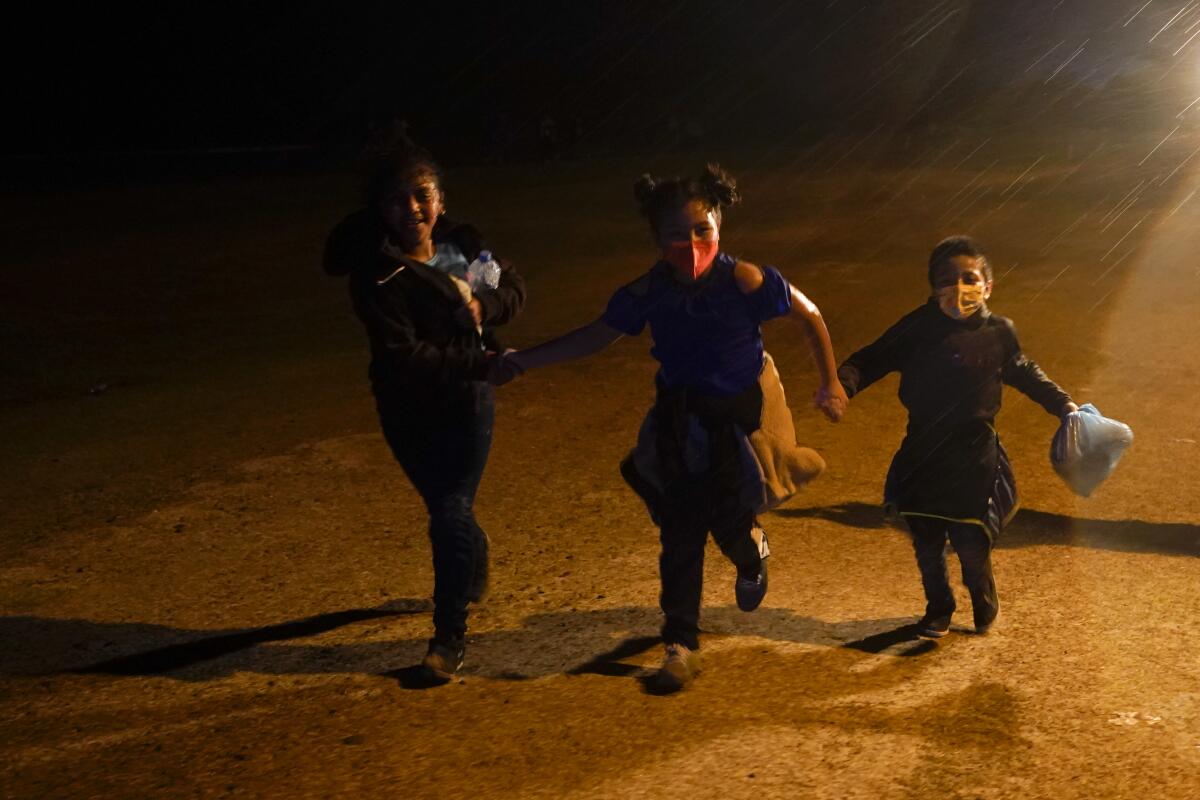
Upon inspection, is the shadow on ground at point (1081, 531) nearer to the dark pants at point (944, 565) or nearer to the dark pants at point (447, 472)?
the dark pants at point (944, 565)

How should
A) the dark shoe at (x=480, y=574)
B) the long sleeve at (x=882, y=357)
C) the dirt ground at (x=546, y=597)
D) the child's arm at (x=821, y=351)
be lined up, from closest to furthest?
the dirt ground at (x=546, y=597), the child's arm at (x=821, y=351), the long sleeve at (x=882, y=357), the dark shoe at (x=480, y=574)

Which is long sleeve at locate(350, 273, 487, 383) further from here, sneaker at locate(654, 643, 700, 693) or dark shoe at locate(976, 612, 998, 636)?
dark shoe at locate(976, 612, 998, 636)

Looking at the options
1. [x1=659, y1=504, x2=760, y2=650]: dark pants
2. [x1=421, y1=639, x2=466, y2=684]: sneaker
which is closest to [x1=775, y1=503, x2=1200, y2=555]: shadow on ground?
[x1=659, y1=504, x2=760, y2=650]: dark pants

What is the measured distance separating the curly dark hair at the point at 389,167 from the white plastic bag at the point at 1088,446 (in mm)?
2381

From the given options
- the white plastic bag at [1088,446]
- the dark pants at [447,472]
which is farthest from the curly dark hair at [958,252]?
the dark pants at [447,472]

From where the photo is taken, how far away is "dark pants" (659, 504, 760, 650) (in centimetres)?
466

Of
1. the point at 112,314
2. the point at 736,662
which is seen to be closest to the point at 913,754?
the point at 736,662

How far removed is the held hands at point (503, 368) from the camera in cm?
466

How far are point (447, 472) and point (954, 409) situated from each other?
70.6 inches

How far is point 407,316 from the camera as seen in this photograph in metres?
4.55

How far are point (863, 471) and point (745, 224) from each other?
A: 36.6 ft

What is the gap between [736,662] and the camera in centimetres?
477

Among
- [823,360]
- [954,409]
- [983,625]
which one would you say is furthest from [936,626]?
[823,360]

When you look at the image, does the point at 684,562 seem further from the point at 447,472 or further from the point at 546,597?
the point at 546,597
